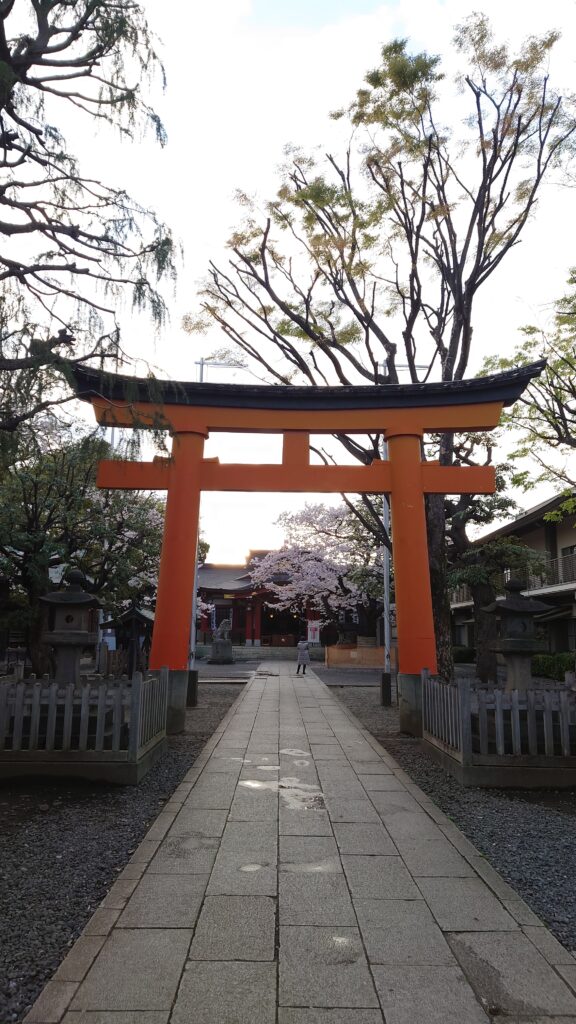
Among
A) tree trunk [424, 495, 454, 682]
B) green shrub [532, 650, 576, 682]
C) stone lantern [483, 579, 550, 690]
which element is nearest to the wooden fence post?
stone lantern [483, 579, 550, 690]

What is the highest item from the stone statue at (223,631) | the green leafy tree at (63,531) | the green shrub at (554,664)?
the green leafy tree at (63,531)

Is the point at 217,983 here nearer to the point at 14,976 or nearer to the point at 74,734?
the point at 14,976

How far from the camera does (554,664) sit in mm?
24688

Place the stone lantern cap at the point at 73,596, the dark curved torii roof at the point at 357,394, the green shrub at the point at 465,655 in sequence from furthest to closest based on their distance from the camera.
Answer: the green shrub at the point at 465,655 → the dark curved torii roof at the point at 357,394 → the stone lantern cap at the point at 73,596

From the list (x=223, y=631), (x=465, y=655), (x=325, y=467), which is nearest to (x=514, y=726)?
(x=325, y=467)

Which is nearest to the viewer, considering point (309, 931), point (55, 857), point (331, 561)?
point (309, 931)

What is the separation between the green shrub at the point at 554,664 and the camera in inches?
914

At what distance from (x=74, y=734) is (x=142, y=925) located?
3.90 m

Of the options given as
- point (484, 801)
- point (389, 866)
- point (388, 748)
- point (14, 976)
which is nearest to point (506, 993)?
point (389, 866)

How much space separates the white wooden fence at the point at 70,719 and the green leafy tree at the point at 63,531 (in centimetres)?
489

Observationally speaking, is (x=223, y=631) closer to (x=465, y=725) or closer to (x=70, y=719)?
(x=70, y=719)

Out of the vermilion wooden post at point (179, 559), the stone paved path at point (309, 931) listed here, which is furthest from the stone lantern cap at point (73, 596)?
the stone paved path at point (309, 931)

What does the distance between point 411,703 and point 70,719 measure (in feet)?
17.5

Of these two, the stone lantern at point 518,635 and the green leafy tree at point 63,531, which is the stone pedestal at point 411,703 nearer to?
the stone lantern at point 518,635
